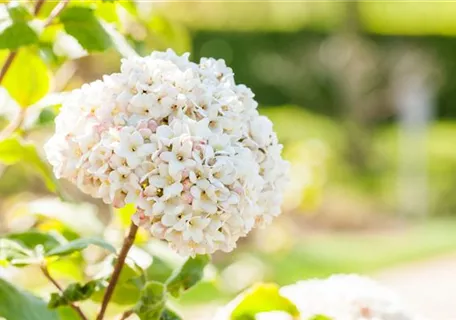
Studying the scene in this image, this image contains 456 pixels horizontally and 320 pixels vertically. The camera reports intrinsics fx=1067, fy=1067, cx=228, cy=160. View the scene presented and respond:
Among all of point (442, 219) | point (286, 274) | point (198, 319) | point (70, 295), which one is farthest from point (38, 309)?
point (442, 219)

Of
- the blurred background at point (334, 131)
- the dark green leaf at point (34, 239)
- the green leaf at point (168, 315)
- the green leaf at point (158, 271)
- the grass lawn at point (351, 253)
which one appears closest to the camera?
the green leaf at point (168, 315)

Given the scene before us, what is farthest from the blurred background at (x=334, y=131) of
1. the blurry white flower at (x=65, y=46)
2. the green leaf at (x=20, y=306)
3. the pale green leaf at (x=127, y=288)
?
the green leaf at (x=20, y=306)

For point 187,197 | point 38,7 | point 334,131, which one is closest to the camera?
point 187,197

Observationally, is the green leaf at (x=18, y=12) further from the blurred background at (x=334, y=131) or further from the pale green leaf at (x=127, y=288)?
the pale green leaf at (x=127, y=288)

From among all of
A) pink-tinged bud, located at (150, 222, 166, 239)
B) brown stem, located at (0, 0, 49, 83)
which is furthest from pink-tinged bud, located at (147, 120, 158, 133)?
brown stem, located at (0, 0, 49, 83)

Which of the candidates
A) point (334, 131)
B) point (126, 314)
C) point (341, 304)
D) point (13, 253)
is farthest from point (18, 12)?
point (334, 131)

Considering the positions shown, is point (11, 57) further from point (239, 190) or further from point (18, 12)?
point (239, 190)
